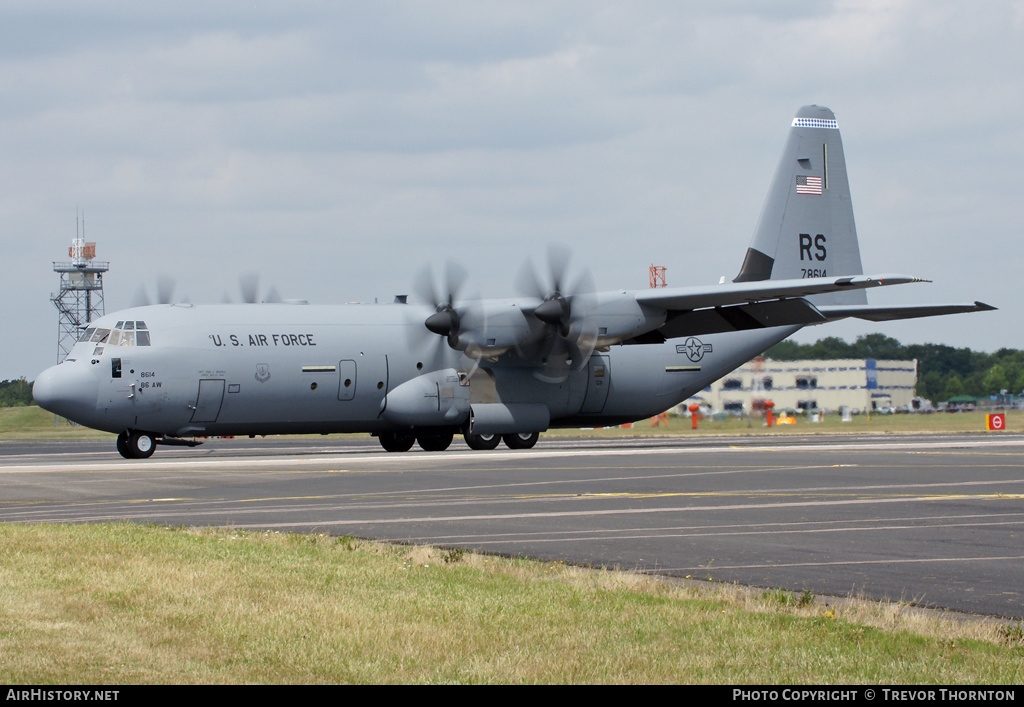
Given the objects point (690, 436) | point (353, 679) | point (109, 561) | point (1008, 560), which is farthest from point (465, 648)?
point (690, 436)

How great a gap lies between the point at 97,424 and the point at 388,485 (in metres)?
12.4

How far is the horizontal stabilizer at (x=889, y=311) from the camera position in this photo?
109ft

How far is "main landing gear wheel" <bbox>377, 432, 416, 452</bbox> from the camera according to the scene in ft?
114

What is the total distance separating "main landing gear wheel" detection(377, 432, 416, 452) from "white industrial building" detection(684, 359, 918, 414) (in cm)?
1398

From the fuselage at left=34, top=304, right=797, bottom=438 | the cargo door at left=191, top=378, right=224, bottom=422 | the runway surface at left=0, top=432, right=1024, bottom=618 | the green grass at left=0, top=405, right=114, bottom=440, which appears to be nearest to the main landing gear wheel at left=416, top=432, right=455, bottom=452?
the fuselage at left=34, top=304, right=797, bottom=438

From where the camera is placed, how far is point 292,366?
3039 centimetres

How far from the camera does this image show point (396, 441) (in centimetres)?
3478

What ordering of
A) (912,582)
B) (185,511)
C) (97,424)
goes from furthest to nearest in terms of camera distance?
(97,424) < (185,511) < (912,582)

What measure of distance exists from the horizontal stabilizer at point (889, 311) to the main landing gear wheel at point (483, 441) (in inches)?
430

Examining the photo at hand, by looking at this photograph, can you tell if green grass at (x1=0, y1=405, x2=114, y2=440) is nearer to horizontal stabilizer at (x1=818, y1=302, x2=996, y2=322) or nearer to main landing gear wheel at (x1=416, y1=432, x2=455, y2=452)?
main landing gear wheel at (x1=416, y1=432, x2=455, y2=452)

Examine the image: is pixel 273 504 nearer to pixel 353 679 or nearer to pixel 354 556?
pixel 354 556

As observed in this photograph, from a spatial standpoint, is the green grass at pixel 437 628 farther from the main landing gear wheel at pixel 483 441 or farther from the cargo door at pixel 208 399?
the main landing gear wheel at pixel 483 441

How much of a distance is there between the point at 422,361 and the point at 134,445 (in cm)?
824

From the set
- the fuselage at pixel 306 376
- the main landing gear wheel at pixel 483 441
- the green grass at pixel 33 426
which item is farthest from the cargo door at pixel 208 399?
the green grass at pixel 33 426
